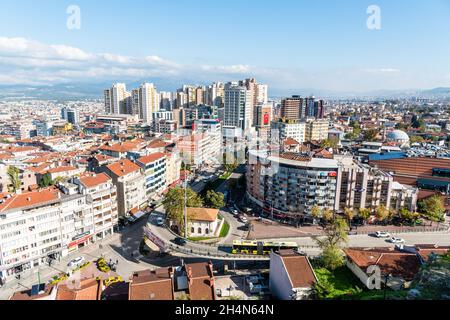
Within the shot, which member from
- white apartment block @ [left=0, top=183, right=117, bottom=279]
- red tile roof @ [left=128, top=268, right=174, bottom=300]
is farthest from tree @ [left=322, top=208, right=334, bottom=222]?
white apartment block @ [left=0, top=183, right=117, bottom=279]

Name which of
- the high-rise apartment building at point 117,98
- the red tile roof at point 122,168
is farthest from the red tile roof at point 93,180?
the high-rise apartment building at point 117,98

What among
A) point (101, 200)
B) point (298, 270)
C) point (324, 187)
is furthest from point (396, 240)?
point (101, 200)

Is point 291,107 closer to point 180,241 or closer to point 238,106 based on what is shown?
point 238,106

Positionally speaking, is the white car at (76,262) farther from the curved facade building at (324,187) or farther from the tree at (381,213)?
the tree at (381,213)

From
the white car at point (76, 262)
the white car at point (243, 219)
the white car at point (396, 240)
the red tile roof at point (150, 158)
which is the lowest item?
the white car at point (76, 262)

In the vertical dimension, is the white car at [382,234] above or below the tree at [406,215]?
below

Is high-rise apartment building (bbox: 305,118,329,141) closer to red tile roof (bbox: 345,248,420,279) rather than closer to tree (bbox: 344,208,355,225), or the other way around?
tree (bbox: 344,208,355,225)
